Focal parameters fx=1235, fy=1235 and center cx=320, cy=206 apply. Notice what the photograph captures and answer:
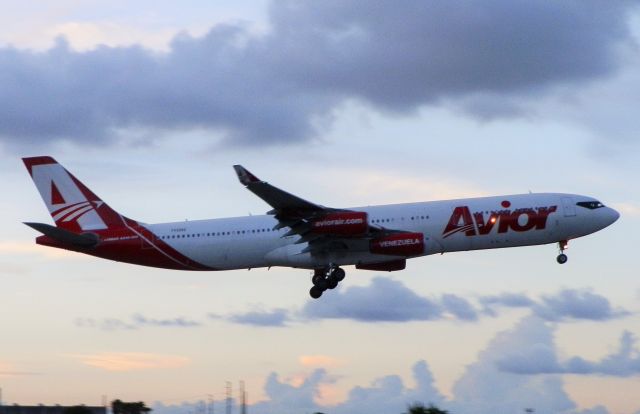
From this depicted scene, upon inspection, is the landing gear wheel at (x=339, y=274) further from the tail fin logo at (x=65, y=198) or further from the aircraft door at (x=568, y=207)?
the tail fin logo at (x=65, y=198)

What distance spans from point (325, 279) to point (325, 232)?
4758mm

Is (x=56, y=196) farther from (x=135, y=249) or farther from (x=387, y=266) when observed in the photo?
(x=387, y=266)

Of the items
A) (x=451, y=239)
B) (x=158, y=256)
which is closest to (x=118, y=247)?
(x=158, y=256)

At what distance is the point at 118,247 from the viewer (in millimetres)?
82875

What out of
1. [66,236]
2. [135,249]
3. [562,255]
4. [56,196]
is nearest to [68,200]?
[56,196]

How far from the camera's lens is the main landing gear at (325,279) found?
80625 millimetres

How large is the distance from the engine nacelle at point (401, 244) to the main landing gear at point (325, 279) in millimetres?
3643

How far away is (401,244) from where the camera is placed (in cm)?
7794

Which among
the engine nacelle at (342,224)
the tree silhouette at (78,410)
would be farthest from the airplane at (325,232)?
the tree silhouette at (78,410)

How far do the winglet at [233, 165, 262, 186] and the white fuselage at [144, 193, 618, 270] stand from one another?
28.4ft

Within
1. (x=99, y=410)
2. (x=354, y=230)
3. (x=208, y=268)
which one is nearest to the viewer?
(x=354, y=230)

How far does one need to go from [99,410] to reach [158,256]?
55.8 ft

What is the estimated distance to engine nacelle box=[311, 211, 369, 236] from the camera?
77062mm

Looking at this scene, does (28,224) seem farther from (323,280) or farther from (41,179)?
(323,280)
